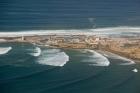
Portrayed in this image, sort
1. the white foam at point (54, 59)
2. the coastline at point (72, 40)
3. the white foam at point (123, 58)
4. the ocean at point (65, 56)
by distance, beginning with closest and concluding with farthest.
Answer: the ocean at point (65, 56)
the white foam at point (54, 59)
the white foam at point (123, 58)
the coastline at point (72, 40)

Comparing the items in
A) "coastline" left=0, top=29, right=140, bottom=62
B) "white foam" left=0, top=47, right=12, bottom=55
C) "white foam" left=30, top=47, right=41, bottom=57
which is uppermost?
"coastline" left=0, top=29, right=140, bottom=62

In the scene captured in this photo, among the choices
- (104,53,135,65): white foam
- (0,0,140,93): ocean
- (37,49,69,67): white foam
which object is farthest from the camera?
(104,53,135,65): white foam

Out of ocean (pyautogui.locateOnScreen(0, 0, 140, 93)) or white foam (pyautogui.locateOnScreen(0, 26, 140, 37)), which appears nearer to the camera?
ocean (pyautogui.locateOnScreen(0, 0, 140, 93))

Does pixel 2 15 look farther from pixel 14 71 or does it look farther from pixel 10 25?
pixel 14 71

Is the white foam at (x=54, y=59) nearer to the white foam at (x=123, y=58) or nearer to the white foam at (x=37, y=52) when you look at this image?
the white foam at (x=37, y=52)

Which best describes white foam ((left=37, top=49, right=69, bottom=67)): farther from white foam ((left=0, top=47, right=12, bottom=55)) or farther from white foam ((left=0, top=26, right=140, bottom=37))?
white foam ((left=0, top=26, right=140, bottom=37))

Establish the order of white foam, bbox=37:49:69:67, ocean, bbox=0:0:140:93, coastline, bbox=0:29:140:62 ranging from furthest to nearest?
coastline, bbox=0:29:140:62 → white foam, bbox=37:49:69:67 → ocean, bbox=0:0:140:93

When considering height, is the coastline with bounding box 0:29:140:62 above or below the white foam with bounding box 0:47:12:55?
above

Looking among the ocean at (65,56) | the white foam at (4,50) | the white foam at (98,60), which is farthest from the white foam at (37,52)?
the white foam at (98,60)

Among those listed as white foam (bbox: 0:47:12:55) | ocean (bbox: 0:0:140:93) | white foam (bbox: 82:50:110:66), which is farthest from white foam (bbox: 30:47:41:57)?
white foam (bbox: 82:50:110:66)
